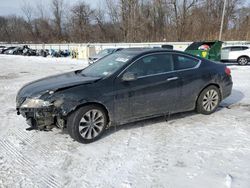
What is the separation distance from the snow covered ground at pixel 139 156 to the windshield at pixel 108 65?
1.14 m

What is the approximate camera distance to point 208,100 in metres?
5.59

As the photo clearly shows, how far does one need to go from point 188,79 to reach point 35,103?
3043 mm

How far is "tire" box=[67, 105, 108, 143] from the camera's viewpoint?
4098 millimetres

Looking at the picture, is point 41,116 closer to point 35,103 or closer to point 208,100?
point 35,103

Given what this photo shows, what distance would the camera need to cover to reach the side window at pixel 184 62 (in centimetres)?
517

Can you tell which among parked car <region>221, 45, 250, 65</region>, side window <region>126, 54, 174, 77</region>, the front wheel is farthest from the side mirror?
the front wheel

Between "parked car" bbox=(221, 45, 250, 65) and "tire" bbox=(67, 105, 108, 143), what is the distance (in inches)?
620

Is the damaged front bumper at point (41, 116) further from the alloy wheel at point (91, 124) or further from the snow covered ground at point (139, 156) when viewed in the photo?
the alloy wheel at point (91, 124)

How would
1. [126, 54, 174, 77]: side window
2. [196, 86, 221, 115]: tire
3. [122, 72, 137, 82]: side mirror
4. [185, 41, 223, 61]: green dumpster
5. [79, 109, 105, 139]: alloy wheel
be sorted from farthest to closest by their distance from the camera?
[185, 41, 223, 61]: green dumpster < [196, 86, 221, 115]: tire < [126, 54, 174, 77]: side window < [122, 72, 137, 82]: side mirror < [79, 109, 105, 139]: alloy wheel

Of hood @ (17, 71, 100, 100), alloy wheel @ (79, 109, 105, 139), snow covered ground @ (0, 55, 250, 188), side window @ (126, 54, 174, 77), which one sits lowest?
snow covered ground @ (0, 55, 250, 188)

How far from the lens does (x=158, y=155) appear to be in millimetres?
3848

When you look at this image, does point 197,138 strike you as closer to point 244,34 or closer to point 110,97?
point 110,97

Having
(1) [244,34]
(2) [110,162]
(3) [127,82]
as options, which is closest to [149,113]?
(3) [127,82]

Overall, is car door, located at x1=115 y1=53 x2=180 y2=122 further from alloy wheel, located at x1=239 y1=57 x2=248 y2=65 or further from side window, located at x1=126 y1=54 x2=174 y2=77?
alloy wheel, located at x1=239 y1=57 x2=248 y2=65
